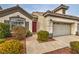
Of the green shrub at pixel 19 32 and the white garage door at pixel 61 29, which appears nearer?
the green shrub at pixel 19 32

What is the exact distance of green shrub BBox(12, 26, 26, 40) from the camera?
2.74 metres

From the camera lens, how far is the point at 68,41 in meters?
2.85

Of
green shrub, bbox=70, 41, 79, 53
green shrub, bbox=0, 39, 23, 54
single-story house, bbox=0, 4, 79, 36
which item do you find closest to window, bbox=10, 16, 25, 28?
single-story house, bbox=0, 4, 79, 36

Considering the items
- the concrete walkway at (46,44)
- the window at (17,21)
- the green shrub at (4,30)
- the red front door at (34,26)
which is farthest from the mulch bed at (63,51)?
the green shrub at (4,30)

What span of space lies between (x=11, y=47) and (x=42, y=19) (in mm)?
732

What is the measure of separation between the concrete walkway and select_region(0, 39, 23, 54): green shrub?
0.15m

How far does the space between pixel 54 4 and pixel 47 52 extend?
87cm

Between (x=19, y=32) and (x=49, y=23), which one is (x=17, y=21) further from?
(x=49, y=23)

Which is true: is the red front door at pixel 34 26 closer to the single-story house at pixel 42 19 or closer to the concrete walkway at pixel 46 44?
the single-story house at pixel 42 19

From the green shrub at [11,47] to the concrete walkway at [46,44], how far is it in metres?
0.15

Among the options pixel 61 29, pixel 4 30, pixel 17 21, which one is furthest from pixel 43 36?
pixel 4 30

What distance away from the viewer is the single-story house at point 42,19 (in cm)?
276

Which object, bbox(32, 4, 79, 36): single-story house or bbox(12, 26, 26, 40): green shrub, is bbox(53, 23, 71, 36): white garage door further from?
bbox(12, 26, 26, 40): green shrub
